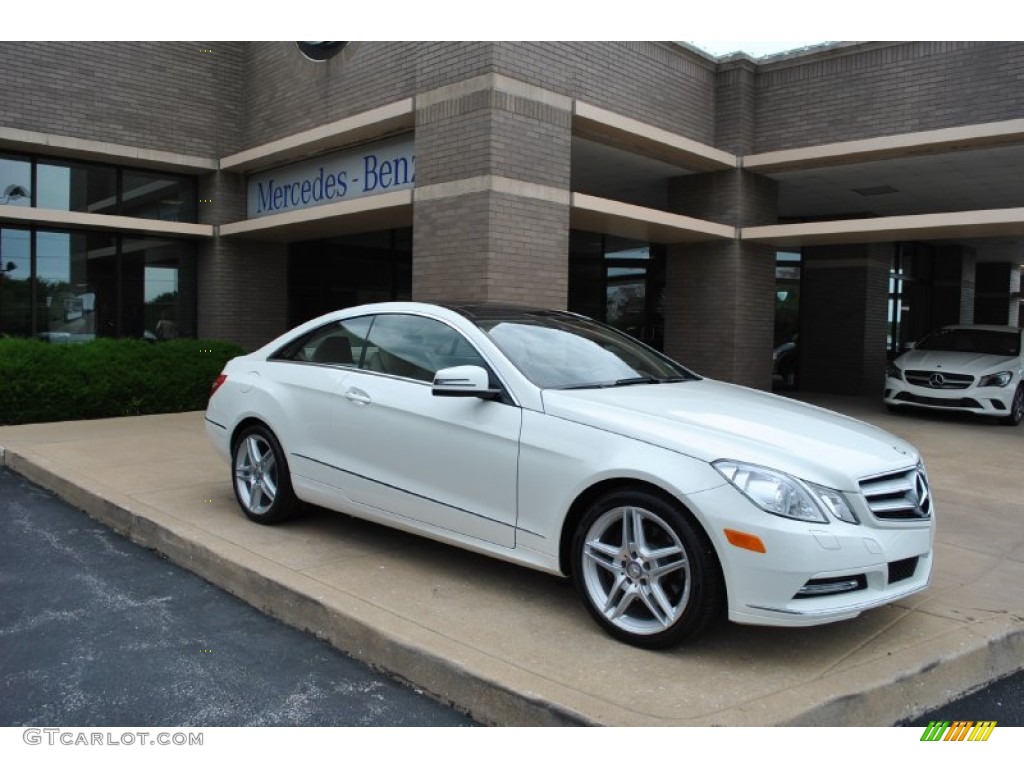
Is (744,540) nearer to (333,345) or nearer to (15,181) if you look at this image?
(333,345)

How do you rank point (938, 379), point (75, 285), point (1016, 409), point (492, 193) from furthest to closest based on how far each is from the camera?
point (75, 285) < point (938, 379) < point (1016, 409) < point (492, 193)

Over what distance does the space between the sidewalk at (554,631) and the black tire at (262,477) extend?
0.37 ft

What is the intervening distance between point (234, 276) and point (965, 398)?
11.3 m

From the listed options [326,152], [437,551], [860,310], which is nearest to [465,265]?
[326,152]

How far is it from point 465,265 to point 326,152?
3.88 meters

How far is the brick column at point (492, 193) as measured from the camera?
926cm

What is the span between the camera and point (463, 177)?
9500 mm

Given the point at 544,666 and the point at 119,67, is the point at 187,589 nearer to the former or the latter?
the point at 544,666

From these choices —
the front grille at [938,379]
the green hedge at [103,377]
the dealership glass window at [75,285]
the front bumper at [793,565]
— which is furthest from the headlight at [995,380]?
the dealership glass window at [75,285]

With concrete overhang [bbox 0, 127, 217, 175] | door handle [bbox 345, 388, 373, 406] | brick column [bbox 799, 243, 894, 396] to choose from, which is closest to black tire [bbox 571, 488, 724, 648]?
door handle [bbox 345, 388, 373, 406]

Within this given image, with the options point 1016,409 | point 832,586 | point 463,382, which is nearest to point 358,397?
point 463,382

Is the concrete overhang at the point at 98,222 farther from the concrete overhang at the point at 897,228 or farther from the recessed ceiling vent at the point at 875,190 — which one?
the recessed ceiling vent at the point at 875,190

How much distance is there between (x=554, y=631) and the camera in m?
3.83
